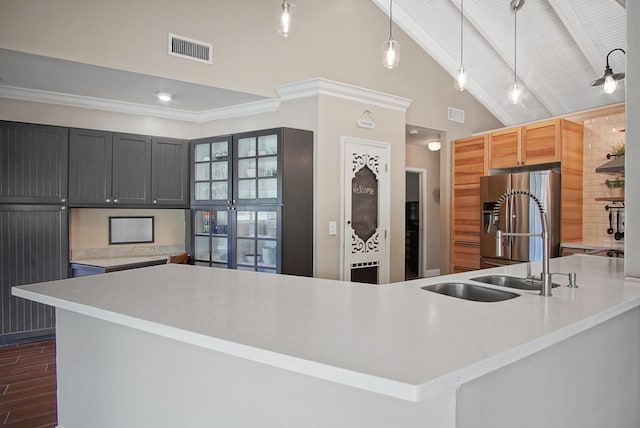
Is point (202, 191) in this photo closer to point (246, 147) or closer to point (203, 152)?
point (203, 152)

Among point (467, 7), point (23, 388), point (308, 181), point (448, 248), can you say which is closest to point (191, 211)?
point (308, 181)

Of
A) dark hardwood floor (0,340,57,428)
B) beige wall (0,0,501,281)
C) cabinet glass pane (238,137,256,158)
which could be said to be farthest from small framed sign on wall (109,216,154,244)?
cabinet glass pane (238,137,256,158)

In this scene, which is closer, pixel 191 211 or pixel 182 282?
pixel 182 282

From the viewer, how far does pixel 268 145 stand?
459 cm

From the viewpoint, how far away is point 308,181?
185 inches

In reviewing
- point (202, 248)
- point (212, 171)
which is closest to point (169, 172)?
point (212, 171)

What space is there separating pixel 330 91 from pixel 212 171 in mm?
1682

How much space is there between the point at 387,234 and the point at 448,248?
5.49 ft

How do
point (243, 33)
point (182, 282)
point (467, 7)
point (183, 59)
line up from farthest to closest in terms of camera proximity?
point (467, 7) < point (243, 33) < point (183, 59) < point (182, 282)

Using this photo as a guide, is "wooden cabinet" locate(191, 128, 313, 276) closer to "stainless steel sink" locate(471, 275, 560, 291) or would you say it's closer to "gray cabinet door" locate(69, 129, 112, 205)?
"gray cabinet door" locate(69, 129, 112, 205)

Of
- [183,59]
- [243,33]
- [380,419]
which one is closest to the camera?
[380,419]

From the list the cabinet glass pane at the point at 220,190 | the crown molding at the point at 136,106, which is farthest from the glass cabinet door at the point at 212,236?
the crown molding at the point at 136,106

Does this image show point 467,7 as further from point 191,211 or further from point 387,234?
point 191,211

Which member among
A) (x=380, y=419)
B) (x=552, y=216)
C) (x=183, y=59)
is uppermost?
(x=183, y=59)
